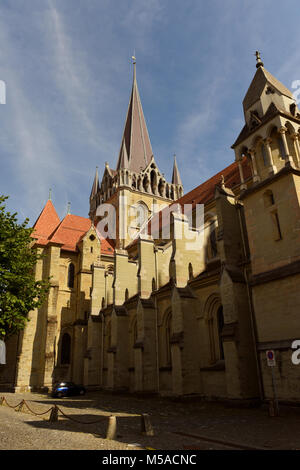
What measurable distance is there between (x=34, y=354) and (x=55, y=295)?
4.66 metres

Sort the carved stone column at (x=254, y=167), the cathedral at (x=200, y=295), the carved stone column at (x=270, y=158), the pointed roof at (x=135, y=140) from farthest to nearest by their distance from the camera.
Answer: the pointed roof at (x=135, y=140) → the carved stone column at (x=254, y=167) → the carved stone column at (x=270, y=158) → the cathedral at (x=200, y=295)

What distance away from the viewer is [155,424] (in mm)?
10172

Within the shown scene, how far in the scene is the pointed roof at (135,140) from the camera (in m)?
44.3

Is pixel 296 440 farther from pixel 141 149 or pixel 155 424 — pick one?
pixel 141 149

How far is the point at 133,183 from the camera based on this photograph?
139 feet

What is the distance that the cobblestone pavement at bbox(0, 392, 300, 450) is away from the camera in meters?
7.18

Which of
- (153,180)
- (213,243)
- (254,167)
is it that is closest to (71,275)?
(213,243)

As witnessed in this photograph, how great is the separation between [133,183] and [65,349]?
857 inches

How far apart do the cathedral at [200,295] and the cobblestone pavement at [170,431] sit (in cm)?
171

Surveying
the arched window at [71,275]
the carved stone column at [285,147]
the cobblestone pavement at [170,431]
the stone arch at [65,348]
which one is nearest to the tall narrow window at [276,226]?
the carved stone column at [285,147]

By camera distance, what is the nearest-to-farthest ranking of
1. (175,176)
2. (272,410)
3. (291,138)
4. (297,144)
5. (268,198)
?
(272,410) < (268,198) < (297,144) < (291,138) < (175,176)

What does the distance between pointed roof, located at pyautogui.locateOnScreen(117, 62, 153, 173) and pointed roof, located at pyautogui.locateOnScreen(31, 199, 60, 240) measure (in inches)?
430

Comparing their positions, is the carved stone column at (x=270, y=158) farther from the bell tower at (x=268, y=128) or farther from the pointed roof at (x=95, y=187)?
the pointed roof at (x=95, y=187)

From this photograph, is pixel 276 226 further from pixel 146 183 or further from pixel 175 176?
pixel 175 176
